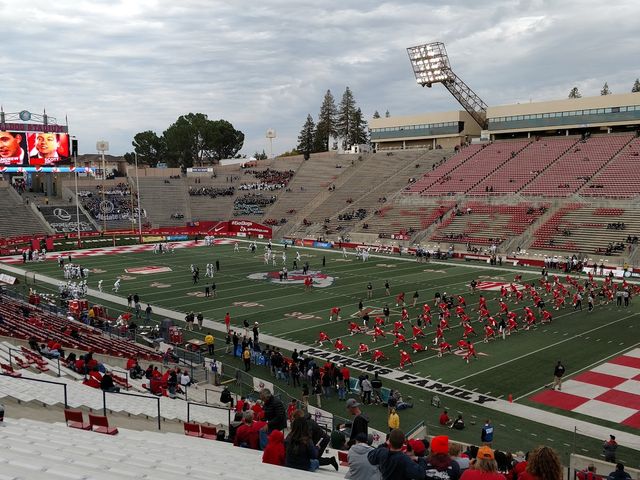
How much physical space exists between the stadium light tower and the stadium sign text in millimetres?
58366

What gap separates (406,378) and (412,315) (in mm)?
8118

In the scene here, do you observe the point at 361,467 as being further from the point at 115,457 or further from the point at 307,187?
the point at 307,187

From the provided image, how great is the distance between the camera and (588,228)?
43094 mm

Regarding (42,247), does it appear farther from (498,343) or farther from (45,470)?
(45,470)

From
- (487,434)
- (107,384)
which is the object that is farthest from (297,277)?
(107,384)

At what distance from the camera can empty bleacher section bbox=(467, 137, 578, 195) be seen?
2137 inches

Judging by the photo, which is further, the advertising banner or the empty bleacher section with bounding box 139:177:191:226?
the empty bleacher section with bounding box 139:177:191:226

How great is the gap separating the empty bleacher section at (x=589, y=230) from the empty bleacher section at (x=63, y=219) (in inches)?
1679

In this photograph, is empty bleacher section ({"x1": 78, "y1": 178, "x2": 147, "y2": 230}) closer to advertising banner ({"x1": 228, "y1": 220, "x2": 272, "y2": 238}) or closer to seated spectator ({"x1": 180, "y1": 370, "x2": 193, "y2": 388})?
advertising banner ({"x1": 228, "y1": 220, "x2": 272, "y2": 238})

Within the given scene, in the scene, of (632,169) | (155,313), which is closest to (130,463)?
(155,313)

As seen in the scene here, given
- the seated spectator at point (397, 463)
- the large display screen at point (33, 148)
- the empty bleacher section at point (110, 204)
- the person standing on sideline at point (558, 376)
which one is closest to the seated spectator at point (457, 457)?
the seated spectator at point (397, 463)

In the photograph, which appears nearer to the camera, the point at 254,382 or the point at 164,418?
the point at 164,418

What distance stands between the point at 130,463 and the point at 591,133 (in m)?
64.6

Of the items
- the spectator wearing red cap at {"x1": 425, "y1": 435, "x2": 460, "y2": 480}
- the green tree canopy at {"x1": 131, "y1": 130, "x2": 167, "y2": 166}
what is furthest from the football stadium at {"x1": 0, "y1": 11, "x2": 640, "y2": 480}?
the green tree canopy at {"x1": 131, "y1": 130, "x2": 167, "y2": 166}
